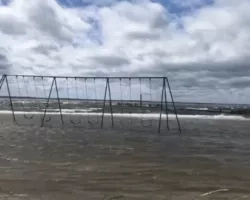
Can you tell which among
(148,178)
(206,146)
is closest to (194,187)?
(148,178)

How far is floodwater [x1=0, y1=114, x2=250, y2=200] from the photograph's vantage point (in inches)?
234

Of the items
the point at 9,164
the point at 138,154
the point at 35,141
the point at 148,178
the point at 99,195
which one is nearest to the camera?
the point at 99,195

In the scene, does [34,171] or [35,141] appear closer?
[34,171]

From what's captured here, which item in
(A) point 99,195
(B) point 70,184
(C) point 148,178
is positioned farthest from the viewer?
(C) point 148,178

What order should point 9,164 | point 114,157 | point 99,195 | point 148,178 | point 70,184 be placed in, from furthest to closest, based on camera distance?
point 114,157, point 9,164, point 148,178, point 70,184, point 99,195

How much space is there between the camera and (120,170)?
7918mm

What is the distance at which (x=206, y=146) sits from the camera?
12.8 m

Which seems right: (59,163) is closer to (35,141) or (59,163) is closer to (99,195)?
(99,195)

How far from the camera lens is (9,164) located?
827 centimetres

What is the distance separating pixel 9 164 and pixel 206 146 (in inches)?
315

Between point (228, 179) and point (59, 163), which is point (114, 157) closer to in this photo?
point (59, 163)

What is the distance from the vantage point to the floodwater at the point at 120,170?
594 centimetres

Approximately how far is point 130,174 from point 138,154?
9.45 feet

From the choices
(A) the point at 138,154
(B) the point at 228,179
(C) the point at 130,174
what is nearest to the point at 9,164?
(C) the point at 130,174
